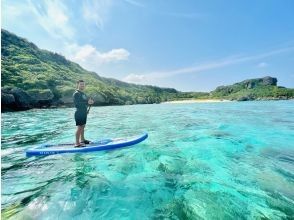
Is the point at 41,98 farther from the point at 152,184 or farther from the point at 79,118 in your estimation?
the point at 152,184

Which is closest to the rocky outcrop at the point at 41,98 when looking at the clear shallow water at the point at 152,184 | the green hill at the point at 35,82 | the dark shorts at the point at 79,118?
the green hill at the point at 35,82

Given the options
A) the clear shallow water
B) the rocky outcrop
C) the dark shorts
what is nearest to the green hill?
the rocky outcrop

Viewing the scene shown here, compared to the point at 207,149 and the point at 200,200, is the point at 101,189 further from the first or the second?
the point at 207,149

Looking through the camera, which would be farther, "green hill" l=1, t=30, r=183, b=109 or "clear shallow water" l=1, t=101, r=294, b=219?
"green hill" l=1, t=30, r=183, b=109

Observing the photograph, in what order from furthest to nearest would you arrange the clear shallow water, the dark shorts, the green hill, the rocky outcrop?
the green hill, the rocky outcrop, the dark shorts, the clear shallow water

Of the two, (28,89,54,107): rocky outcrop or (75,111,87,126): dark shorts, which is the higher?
(75,111,87,126): dark shorts

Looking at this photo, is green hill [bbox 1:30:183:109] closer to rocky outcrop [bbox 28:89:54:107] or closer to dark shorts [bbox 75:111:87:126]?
rocky outcrop [bbox 28:89:54:107]

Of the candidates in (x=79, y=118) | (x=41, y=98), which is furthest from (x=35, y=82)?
(x=79, y=118)

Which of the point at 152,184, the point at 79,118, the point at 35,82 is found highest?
the point at 35,82

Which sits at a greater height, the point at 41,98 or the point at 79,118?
the point at 79,118

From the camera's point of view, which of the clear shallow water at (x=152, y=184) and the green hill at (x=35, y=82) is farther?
the green hill at (x=35, y=82)

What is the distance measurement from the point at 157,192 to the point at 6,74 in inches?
3481

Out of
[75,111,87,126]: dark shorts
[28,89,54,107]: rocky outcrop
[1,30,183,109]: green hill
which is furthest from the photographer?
[1,30,183,109]: green hill

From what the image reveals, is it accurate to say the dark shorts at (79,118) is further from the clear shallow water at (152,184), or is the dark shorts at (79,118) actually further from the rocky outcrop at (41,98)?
the rocky outcrop at (41,98)
